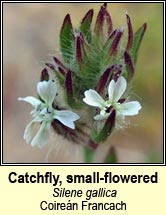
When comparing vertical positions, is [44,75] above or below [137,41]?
below

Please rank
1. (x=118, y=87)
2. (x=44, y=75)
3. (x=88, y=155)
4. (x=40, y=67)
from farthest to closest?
(x=40, y=67), (x=88, y=155), (x=44, y=75), (x=118, y=87)

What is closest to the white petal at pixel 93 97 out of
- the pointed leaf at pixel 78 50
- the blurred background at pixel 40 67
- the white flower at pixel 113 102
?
→ the white flower at pixel 113 102

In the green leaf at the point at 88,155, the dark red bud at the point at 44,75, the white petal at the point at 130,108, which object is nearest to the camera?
the white petal at the point at 130,108

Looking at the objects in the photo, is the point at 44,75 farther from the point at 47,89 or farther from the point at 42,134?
the point at 42,134

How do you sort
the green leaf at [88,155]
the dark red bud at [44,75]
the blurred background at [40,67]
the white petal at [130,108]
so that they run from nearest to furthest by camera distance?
the white petal at [130,108], the dark red bud at [44,75], the green leaf at [88,155], the blurred background at [40,67]

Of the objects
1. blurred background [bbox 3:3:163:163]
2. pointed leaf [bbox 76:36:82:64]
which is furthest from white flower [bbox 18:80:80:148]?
blurred background [bbox 3:3:163:163]

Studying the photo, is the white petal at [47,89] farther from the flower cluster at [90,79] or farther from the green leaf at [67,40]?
the green leaf at [67,40]

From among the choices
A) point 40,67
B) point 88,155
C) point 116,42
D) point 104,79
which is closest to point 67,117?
point 104,79
